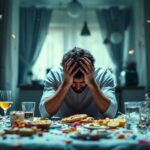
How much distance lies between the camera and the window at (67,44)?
20.3 feet

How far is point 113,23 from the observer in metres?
6.20

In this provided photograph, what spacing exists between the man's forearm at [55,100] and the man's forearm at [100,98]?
0.16 metres

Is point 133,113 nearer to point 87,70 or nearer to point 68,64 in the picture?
Answer: point 87,70

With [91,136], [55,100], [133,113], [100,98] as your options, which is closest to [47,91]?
[55,100]

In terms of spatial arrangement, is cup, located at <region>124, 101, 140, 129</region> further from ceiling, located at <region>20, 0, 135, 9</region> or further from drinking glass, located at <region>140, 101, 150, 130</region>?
ceiling, located at <region>20, 0, 135, 9</region>

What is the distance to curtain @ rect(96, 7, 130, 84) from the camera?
6137mm

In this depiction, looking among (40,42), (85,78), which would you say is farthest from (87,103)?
(40,42)

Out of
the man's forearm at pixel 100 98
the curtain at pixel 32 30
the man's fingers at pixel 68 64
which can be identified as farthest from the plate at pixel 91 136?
the curtain at pixel 32 30

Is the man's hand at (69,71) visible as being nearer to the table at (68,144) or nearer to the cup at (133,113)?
the cup at (133,113)

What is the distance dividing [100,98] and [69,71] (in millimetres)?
252

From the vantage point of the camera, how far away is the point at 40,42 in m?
6.08

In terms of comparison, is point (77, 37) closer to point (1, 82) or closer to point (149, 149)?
point (1, 82)

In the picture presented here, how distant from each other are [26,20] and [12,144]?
5154 millimetres

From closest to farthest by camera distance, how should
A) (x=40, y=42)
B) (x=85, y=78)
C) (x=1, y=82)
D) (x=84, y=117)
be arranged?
(x=84, y=117) < (x=85, y=78) < (x=1, y=82) < (x=40, y=42)
